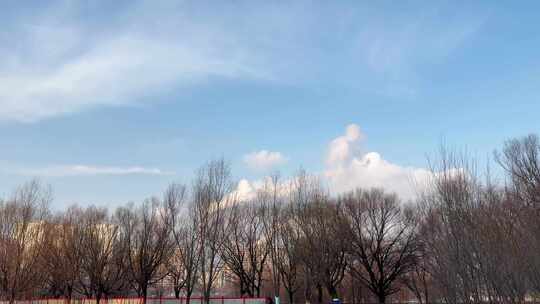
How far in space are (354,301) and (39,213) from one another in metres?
36.5

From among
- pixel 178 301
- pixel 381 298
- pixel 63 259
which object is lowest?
pixel 381 298

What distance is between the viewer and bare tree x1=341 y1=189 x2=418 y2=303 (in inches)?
1764

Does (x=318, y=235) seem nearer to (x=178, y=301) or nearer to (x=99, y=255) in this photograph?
(x=178, y=301)

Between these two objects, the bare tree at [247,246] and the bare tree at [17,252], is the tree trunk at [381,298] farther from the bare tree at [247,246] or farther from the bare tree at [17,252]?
the bare tree at [17,252]

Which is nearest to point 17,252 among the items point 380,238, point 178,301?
point 178,301

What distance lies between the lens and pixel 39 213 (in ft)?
85.8

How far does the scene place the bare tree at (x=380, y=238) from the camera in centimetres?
4481

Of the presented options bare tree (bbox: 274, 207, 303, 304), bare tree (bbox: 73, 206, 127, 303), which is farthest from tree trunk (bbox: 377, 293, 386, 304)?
bare tree (bbox: 73, 206, 127, 303)

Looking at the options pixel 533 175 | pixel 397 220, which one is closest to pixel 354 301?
pixel 397 220

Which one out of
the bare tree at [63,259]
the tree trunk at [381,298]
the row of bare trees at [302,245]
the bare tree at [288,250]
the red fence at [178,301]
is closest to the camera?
the row of bare trees at [302,245]

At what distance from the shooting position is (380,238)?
45.2 metres

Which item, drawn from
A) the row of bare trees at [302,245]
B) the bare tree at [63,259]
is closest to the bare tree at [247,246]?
the row of bare trees at [302,245]

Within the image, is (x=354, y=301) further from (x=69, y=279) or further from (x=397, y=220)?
(x=69, y=279)

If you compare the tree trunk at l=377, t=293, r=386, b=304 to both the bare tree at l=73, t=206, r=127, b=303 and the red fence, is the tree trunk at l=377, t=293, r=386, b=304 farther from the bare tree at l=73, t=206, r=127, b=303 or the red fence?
the bare tree at l=73, t=206, r=127, b=303
